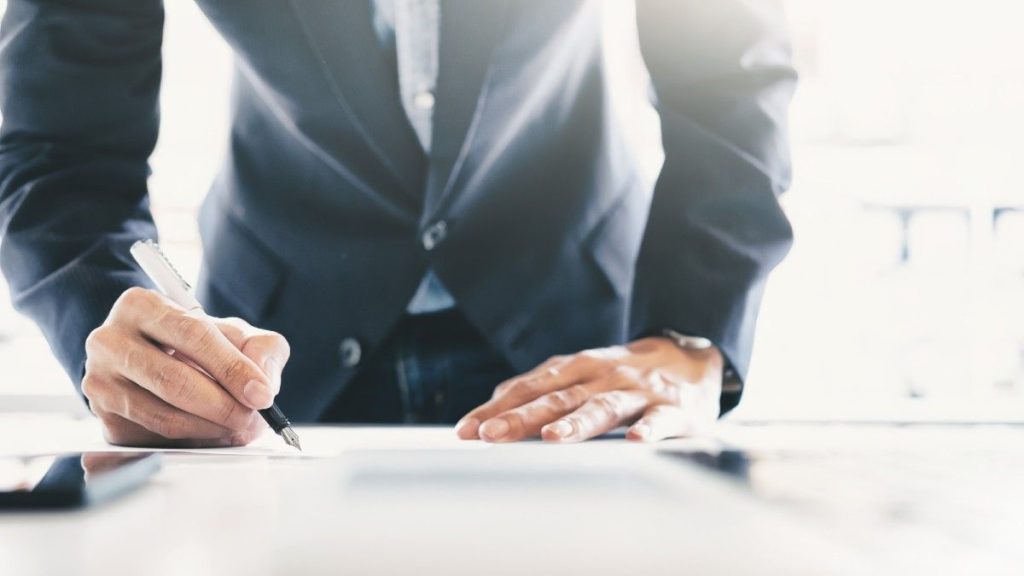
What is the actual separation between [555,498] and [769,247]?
0.64 metres

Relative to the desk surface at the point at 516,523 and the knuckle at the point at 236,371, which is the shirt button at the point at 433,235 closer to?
the knuckle at the point at 236,371

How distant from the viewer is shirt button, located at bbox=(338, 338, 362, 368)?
0.99 m

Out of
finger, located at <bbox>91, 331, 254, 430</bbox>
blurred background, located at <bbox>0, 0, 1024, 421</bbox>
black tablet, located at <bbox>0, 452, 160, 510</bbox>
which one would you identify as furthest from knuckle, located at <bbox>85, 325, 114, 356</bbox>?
blurred background, located at <bbox>0, 0, 1024, 421</bbox>

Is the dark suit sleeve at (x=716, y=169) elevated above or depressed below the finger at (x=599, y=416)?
above

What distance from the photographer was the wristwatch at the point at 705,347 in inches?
35.2

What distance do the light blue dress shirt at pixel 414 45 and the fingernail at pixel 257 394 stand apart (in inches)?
14.2

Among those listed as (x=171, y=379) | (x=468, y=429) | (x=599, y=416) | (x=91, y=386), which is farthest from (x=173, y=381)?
(x=599, y=416)

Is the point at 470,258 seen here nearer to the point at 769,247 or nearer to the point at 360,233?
the point at 360,233

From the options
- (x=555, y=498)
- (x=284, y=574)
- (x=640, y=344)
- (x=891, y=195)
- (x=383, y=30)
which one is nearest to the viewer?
(x=284, y=574)

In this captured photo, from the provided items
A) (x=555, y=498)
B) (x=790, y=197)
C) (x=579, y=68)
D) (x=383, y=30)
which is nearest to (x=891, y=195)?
(x=790, y=197)

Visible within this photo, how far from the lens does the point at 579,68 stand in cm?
108

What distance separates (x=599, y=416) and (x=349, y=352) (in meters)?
0.38

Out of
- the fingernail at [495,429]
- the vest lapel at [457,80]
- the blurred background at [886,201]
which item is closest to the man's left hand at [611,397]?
the fingernail at [495,429]

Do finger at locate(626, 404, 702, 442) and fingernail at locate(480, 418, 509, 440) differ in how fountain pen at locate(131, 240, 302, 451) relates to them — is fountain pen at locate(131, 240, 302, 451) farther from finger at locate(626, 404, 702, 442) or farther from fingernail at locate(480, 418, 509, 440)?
finger at locate(626, 404, 702, 442)
